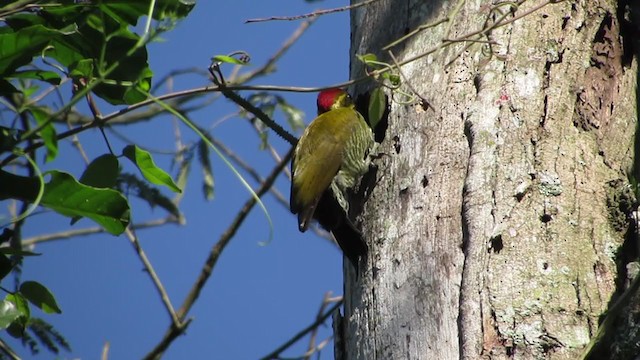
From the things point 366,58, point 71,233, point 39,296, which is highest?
point 71,233

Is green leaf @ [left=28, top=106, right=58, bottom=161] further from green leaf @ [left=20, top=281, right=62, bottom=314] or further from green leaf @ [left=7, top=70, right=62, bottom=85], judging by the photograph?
green leaf @ [left=20, top=281, right=62, bottom=314]

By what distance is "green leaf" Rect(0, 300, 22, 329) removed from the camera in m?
2.16

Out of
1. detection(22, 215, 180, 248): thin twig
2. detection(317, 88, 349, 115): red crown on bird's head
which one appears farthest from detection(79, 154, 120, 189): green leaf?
detection(22, 215, 180, 248): thin twig

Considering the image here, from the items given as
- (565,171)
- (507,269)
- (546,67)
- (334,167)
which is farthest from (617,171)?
(334,167)

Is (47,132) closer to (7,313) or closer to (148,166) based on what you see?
(148,166)

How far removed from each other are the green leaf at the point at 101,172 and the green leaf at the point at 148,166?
44 millimetres

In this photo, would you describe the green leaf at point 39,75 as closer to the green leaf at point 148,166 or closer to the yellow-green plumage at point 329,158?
the green leaf at point 148,166

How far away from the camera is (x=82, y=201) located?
2.20m

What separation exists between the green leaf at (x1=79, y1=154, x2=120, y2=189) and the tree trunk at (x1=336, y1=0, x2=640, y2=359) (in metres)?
0.84

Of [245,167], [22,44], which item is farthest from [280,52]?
[22,44]

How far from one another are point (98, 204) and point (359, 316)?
2.91 ft

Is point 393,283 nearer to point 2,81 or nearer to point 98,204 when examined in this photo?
point 98,204

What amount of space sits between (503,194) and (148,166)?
100 centimetres

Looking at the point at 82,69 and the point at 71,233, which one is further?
the point at 71,233
